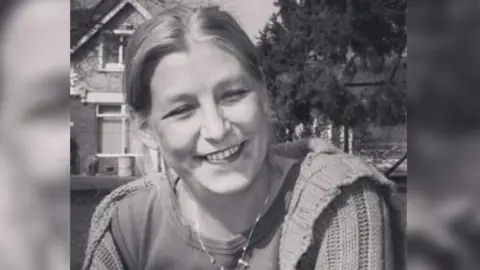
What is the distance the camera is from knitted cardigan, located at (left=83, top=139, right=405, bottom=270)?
2010mm

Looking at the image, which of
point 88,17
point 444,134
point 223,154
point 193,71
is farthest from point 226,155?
point 444,134

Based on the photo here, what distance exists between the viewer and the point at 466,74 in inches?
87.2

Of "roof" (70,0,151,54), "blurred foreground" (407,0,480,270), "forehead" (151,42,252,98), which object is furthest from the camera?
"blurred foreground" (407,0,480,270)

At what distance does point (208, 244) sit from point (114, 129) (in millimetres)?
397

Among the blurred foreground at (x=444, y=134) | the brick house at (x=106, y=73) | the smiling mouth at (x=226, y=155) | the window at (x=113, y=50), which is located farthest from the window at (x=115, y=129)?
the blurred foreground at (x=444, y=134)

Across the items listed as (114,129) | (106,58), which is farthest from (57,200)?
(106,58)

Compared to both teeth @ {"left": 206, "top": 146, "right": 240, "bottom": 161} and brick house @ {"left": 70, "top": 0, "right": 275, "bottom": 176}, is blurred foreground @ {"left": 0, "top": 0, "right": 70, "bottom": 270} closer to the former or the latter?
brick house @ {"left": 70, "top": 0, "right": 275, "bottom": 176}

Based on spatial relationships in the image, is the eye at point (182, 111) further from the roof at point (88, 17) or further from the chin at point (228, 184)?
the roof at point (88, 17)

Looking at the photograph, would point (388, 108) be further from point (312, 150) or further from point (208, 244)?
point (208, 244)

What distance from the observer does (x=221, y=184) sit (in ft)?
6.64

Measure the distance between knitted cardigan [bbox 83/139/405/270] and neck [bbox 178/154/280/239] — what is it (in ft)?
0.24

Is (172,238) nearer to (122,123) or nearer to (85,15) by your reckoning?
(122,123)

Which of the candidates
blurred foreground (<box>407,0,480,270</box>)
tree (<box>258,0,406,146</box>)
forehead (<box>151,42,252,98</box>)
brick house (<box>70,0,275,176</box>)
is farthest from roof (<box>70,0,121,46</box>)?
blurred foreground (<box>407,0,480,270</box>)

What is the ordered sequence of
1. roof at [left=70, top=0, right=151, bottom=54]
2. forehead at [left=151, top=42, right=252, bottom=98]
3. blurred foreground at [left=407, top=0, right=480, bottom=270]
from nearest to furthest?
forehead at [left=151, top=42, right=252, bottom=98], roof at [left=70, top=0, right=151, bottom=54], blurred foreground at [left=407, top=0, right=480, bottom=270]
